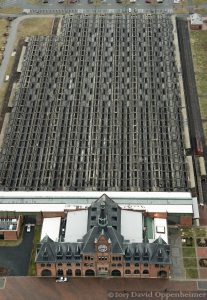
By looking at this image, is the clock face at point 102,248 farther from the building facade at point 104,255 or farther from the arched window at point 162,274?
the arched window at point 162,274

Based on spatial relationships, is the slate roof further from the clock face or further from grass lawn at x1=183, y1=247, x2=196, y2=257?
grass lawn at x1=183, y1=247, x2=196, y2=257

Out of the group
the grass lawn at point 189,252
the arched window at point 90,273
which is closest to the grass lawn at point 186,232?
the grass lawn at point 189,252

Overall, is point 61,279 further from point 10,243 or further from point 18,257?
point 10,243

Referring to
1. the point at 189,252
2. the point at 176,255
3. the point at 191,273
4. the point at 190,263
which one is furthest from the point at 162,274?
the point at 189,252

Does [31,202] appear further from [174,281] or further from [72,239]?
[174,281]

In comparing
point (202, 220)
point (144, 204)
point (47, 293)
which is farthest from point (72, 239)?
point (202, 220)

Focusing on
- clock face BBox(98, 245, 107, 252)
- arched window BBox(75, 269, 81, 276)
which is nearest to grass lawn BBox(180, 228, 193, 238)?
clock face BBox(98, 245, 107, 252)
